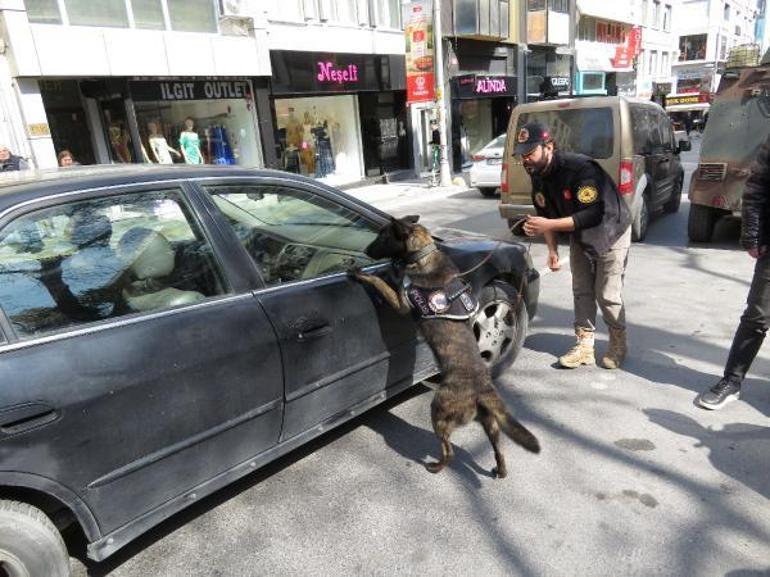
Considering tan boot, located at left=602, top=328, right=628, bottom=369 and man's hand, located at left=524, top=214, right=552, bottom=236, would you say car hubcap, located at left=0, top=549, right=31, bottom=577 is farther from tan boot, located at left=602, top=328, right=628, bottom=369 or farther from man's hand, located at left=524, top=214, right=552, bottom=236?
tan boot, located at left=602, top=328, right=628, bottom=369

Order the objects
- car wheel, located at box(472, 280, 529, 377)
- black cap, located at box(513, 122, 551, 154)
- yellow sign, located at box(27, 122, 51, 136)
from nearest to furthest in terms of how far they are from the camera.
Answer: black cap, located at box(513, 122, 551, 154), car wheel, located at box(472, 280, 529, 377), yellow sign, located at box(27, 122, 51, 136)

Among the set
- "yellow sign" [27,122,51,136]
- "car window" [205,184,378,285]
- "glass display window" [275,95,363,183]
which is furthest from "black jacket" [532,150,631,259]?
"glass display window" [275,95,363,183]

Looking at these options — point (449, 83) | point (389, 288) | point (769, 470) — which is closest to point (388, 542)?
point (389, 288)

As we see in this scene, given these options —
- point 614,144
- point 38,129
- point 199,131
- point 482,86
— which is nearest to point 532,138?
point 614,144

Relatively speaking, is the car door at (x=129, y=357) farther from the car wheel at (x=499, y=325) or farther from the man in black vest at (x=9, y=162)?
the man in black vest at (x=9, y=162)

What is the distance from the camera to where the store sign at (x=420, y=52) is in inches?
603

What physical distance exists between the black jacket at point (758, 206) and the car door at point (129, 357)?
2.64 m

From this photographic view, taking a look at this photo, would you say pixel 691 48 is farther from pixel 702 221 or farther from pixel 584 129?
pixel 584 129

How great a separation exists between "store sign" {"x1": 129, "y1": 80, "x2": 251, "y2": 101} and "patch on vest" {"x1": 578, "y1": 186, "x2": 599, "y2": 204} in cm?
1130

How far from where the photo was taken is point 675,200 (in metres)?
9.72

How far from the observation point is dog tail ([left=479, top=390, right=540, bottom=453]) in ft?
8.91

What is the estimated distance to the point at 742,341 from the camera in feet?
11.2

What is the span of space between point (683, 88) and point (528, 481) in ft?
158

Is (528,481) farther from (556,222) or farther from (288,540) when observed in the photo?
(556,222)
